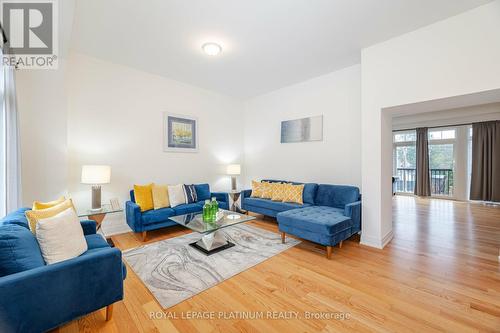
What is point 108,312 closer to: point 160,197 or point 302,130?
point 160,197

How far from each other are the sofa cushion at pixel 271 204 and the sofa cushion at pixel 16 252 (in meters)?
3.19

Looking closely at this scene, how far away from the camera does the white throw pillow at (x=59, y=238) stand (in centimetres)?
153

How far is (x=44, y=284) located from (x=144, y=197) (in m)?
2.30

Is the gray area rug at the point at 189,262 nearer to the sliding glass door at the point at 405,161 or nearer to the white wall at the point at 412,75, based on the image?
the white wall at the point at 412,75

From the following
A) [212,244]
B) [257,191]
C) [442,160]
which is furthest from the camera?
[442,160]

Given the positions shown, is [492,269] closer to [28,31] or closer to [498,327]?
[498,327]

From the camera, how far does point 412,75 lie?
2.68m

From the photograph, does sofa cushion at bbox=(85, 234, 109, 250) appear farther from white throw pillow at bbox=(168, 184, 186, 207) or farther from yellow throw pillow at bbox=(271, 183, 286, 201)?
yellow throw pillow at bbox=(271, 183, 286, 201)

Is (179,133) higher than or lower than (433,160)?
higher

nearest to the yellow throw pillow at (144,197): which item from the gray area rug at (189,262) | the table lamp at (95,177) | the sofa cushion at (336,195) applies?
the table lamp at (95,177)

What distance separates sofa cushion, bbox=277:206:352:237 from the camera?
2.68 m

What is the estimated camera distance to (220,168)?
16.9 ft

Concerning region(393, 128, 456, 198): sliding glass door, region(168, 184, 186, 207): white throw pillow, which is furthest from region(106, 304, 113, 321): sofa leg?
region(393, 128, 456, 198): sliding glass door

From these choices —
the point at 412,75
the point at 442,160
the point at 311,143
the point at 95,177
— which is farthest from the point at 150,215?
the point at 442,160
